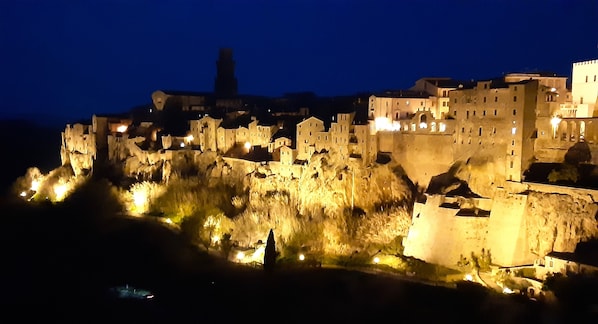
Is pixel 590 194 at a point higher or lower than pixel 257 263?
higher

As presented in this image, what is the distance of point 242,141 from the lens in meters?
43.6

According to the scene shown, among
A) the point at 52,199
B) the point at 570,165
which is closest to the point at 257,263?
the point at 570,165

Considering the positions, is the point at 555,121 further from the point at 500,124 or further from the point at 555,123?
the point at 500,124

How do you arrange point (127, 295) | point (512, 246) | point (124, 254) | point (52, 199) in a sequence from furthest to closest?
point (52, 199), point (124, 254), point (127, 295), point (512, 246)

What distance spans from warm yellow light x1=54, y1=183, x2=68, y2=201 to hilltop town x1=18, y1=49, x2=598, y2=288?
973cm

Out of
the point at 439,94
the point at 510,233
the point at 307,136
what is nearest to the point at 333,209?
the point at 307,136

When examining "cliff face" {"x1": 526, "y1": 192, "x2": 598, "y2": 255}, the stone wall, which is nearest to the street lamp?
the stone wall

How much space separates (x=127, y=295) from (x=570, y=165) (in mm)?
23953

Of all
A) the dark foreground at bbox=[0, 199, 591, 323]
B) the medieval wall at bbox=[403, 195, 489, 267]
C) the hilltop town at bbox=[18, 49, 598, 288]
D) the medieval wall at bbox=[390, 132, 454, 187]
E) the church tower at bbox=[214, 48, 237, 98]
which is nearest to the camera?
the dark foreground at bbox=[0, 199, 591, 323]

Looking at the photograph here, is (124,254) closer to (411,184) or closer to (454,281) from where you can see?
(411,184)

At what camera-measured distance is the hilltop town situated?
27.1m

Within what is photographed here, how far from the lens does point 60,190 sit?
172 ft

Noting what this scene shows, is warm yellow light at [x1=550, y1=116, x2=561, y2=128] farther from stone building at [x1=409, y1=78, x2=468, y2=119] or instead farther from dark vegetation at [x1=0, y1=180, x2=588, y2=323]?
dark vegetation at [x1=0, y1=180, x2=588, y2=323]

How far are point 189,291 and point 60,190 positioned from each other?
998 inches
